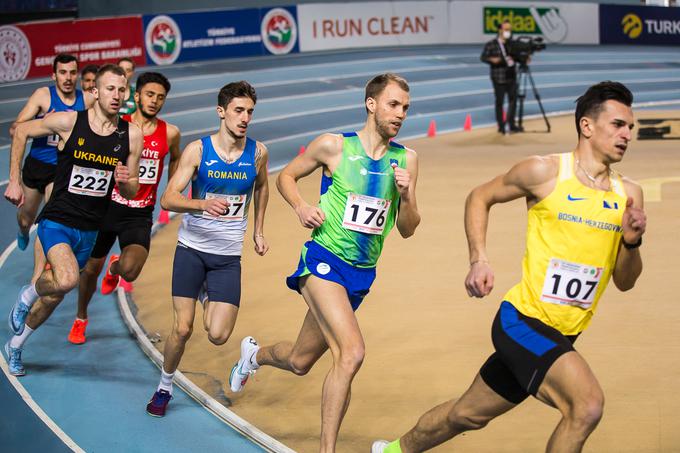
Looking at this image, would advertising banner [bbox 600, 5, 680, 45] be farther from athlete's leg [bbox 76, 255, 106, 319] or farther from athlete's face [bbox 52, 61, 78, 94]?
athlete's leg [bbox 76, 255, 106, 319]

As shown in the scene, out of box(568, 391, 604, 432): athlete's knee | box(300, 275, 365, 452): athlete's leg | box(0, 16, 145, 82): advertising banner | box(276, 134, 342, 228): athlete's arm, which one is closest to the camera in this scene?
box(568, 391, 604, 432): athlete's knee

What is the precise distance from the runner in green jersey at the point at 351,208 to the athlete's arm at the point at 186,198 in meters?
0.42

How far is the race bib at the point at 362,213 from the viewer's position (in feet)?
18.6

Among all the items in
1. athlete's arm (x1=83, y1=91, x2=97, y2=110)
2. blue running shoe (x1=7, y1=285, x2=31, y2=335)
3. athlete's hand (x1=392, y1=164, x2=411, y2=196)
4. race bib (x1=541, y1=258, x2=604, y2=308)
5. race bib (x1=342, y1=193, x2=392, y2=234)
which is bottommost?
blue running shoe (x1=7, y1=285, x2=31, y2=335)

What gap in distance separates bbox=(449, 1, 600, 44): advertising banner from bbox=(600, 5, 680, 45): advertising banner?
109 centimetres

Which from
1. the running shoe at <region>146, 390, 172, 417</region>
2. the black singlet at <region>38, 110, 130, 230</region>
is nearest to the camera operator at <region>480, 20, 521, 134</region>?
the black singlet at <region>38, 110, 130, 230</region>

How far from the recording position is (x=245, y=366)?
21.5 feet

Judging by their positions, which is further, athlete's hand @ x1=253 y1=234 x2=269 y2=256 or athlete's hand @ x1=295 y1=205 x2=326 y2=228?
athlete's hand @ x1=253 y1=234 x2=269 y2=256

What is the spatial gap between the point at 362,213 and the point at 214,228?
136cm

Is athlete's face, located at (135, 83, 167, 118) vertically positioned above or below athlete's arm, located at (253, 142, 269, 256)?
above

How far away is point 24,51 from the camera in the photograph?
2047cm

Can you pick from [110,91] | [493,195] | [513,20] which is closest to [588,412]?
[493,195]

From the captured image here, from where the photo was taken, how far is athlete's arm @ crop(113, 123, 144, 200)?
687 centimetres

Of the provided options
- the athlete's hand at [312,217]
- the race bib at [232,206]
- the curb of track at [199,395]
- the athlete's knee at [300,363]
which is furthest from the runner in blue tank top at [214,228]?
the athlete's hand at [312,217]
